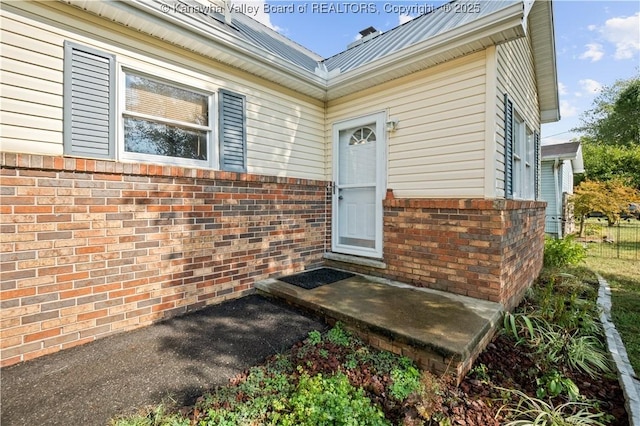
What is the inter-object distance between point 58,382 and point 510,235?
15.6 ft

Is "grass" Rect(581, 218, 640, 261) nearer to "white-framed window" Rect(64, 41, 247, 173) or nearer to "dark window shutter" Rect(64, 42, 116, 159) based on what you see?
"white-framed window" Rect(64, 41, 247, 173)

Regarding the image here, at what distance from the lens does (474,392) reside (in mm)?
2285

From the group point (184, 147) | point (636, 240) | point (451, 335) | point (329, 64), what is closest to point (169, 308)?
point (184, 147)

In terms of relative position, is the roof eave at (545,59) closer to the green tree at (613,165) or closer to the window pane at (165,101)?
the window pane at (165,101)

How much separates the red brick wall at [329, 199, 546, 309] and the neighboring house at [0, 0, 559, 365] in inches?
0.9

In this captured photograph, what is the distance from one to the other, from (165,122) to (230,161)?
0.87 m

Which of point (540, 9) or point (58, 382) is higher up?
point (540, 9)

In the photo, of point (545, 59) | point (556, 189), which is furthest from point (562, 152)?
point (545, 59)

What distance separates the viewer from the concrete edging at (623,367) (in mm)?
2051

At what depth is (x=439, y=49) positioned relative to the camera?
11.4 feet

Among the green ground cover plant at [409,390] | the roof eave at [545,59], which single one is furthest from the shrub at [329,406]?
the roof eave at [545,59]

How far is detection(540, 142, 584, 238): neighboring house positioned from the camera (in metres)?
11.2

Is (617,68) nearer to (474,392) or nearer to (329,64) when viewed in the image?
(329,64)

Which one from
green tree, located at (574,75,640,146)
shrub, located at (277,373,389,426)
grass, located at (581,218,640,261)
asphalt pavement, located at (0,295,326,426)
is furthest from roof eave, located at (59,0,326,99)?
green tree, located at (574,75,640,146)
